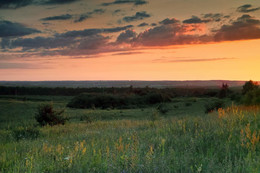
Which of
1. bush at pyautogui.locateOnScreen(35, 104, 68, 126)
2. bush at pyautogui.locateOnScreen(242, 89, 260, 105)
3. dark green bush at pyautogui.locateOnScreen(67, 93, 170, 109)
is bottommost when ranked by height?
dark green bush at pyautogui.locateOnScreen(67, 93, 170, 109)

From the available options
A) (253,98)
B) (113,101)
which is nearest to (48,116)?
(253,98)

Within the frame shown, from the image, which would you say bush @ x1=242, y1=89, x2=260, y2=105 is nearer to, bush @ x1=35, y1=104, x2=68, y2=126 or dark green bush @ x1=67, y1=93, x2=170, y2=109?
bush @ x1=35, y1=104, x2=68, y2=126

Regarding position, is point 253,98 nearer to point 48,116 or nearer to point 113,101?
point 48,116

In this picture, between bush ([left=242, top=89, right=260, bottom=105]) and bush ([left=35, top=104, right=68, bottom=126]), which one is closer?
bush ([left=35, top=104, right=68, bottom=126])

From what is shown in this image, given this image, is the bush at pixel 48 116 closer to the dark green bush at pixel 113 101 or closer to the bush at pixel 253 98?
the bush at pixel 253 98

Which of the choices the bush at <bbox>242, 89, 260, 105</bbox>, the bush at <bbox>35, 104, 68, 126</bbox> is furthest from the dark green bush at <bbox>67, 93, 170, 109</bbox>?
the bush at <bbox>35, 104, 68, 126</bbox>

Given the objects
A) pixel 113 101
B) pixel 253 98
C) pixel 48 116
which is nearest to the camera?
pixel 48 116

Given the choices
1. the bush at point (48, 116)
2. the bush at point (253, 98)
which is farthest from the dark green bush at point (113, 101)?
the bush at point (48, 116)

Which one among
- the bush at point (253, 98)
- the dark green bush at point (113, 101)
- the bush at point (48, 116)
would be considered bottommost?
the dark green bush at point (113, 101)

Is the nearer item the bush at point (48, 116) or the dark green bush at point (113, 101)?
the bush at point (48, 116)

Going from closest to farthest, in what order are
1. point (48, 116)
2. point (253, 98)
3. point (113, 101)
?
point (48, 116), point (253, 98), point (113, 101)

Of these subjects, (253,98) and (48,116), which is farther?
(253,98)

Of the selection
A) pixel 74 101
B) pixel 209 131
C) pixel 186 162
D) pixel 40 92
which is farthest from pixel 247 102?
pixel 40 92

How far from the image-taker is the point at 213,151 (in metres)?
6.07
